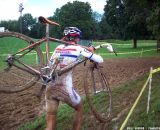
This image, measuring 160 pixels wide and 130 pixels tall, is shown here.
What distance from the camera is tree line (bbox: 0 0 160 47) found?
30.1 metres

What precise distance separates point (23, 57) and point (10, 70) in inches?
13.8

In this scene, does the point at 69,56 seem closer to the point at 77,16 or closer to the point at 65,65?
the point at 65,65

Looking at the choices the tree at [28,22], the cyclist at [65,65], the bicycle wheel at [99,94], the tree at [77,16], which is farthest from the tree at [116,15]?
the cyclist at [65,65]

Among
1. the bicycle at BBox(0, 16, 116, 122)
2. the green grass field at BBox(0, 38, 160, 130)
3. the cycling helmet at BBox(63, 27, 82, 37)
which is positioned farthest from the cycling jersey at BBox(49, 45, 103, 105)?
the green grass field at BBox(0, 38, 160, 130)

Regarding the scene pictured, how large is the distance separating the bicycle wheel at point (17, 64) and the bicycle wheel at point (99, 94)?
989 millimetres

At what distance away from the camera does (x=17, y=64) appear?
24.6ft

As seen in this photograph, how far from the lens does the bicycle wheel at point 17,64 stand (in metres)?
7.58

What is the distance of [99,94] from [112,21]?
225ft

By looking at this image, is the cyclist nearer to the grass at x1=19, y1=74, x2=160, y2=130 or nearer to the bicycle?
the bicycle

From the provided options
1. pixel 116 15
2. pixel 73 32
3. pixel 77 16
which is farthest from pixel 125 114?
pixel 77 16

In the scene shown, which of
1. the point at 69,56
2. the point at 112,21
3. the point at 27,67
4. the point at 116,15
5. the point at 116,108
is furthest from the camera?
the point at 112,21

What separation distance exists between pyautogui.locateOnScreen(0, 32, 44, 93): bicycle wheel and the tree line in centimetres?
1604

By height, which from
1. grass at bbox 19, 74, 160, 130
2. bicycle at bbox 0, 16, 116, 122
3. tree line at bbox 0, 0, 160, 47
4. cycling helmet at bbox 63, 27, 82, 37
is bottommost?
grass at bbox 19, 74, 160, 130

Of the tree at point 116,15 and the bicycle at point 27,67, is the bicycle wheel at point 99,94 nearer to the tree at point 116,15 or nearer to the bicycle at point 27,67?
the bicycle at point 27,67
